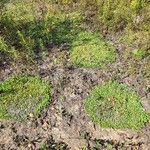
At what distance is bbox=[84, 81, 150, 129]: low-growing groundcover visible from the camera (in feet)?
18.2

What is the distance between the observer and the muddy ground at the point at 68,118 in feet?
17.5

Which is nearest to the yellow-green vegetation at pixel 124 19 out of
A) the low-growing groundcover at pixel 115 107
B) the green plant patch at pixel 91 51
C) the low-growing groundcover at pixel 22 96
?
the green plant patch at pixel 91 51

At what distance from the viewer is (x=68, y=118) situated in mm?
5695

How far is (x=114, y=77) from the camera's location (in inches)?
246

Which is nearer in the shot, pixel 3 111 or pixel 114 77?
pixel 3 111

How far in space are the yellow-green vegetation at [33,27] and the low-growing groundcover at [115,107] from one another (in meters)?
1.55

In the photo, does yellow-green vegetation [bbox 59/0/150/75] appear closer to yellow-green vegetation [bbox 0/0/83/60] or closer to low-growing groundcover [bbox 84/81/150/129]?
yellow-green vegetation [bbox 0/0/83/60]

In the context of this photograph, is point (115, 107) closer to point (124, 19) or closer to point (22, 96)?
point (22, 96)

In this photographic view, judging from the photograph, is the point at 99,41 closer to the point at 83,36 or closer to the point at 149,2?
the point at 83,36

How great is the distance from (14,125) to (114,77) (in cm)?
202

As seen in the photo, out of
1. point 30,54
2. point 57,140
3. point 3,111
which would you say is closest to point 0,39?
point 30,54

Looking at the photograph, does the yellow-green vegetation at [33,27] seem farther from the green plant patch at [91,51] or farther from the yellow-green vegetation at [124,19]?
the yellow-green vegetation at [124,19]

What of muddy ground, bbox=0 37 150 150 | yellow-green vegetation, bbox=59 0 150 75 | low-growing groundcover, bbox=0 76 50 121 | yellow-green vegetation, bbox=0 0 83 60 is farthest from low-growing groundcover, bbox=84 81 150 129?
yellow-green vegetation, bbox=0 0 83 60

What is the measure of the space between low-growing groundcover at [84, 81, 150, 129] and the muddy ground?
4.1 inches
